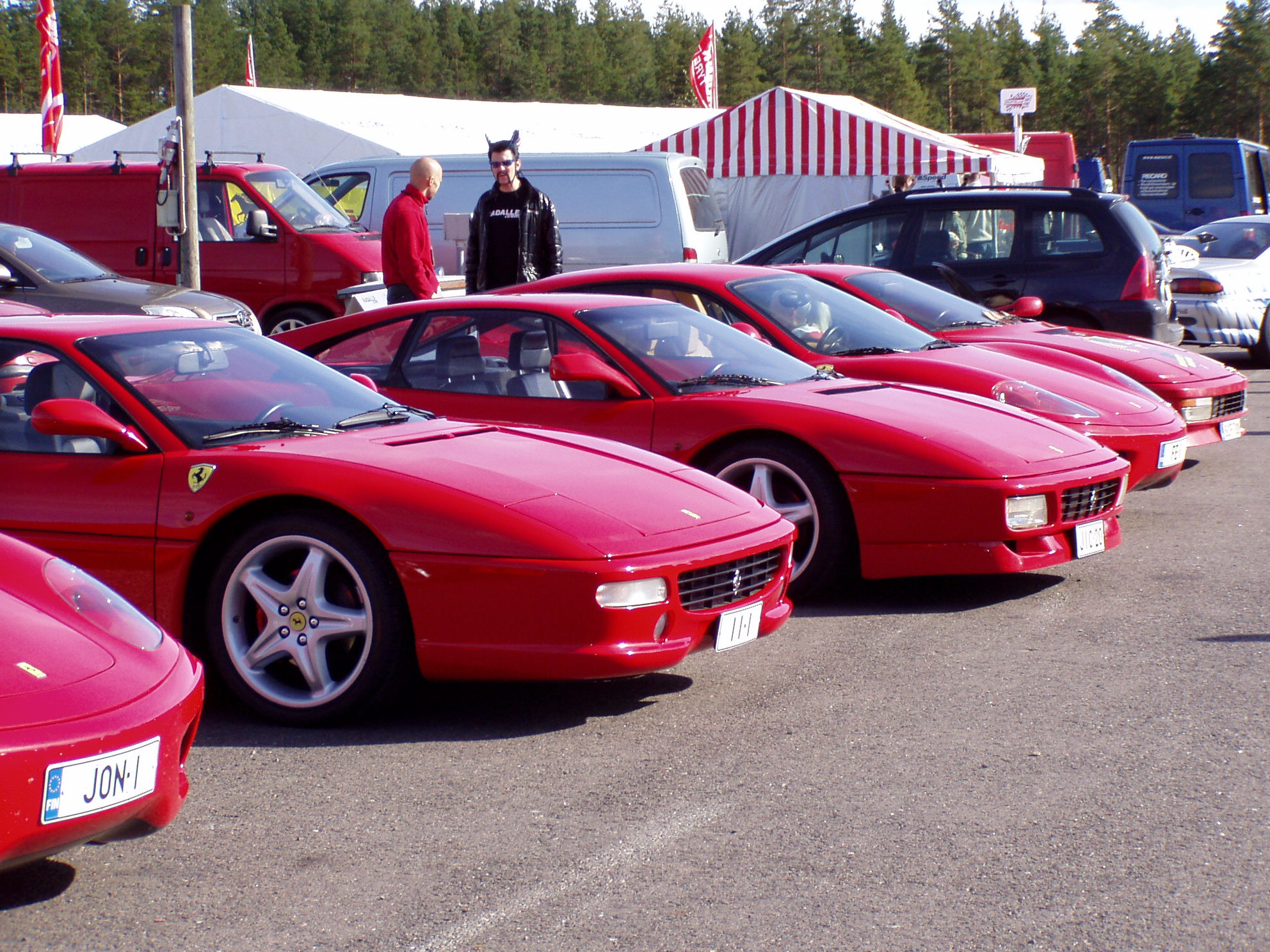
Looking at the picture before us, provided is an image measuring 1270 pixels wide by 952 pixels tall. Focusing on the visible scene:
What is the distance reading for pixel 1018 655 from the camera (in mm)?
5219

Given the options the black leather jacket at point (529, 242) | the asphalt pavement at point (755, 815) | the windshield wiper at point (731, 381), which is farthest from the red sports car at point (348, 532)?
the black leather jacket at point (529, 242)

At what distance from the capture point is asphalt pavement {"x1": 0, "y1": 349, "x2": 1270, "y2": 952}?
3082 mm

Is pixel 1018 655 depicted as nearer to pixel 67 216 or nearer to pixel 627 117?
pixel 67 216

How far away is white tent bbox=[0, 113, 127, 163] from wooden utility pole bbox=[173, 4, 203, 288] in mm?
18497

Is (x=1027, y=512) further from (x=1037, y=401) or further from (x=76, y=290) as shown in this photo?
(x=76, y=290)

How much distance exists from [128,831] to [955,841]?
1820 mm

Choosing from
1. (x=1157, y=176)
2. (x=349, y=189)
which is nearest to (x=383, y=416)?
(x=349, y=189)

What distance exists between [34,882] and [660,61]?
4092 inches

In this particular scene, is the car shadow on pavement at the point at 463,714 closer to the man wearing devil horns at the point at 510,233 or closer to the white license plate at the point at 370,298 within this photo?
the man wearing devil horns at the point at 510,233

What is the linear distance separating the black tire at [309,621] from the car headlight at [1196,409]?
5.73 metres

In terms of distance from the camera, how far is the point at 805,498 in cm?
606

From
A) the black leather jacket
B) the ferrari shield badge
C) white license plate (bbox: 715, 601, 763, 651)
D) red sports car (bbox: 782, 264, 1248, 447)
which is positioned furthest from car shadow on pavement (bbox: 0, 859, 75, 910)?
the black leather jacket

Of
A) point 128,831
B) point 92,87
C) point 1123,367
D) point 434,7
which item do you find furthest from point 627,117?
point 434,7

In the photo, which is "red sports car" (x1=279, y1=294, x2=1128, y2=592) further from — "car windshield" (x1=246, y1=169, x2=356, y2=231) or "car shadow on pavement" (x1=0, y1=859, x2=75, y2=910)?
"car windshield" (x1=246, y1=169, x2=356, y2=231)
